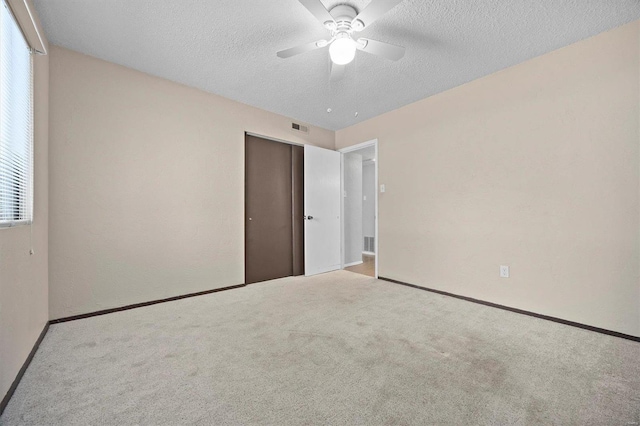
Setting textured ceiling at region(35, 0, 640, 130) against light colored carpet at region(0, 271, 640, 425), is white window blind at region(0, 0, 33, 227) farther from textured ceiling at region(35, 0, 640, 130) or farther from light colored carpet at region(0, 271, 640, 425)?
light colored carpet at region(0, 271, 640, 425)

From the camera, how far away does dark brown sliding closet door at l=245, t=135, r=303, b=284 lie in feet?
12.6

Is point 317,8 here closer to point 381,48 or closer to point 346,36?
point 346,36

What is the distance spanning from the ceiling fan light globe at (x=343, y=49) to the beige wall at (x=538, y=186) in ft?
6.11

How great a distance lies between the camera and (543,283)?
2547 mm

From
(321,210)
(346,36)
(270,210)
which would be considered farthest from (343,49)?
(321,210)

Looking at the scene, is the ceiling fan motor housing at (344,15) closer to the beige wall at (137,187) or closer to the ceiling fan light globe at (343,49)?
the ceiling fan light globe at (343,49)

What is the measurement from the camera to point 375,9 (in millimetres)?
1684

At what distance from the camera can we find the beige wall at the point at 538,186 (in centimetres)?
217

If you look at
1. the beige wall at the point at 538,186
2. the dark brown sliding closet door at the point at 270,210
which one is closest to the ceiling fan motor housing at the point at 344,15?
the beige wall at the point at 538,186

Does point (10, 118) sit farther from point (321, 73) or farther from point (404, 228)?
point (404, 228)

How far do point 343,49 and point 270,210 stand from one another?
8.47 feet

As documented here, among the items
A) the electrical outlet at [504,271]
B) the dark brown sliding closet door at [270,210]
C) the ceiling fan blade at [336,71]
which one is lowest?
the electrical outlet at [504,271]

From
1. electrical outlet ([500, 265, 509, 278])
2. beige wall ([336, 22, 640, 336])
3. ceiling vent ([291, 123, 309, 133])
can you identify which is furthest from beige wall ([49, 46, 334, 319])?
electrical outlet ([500, 265, 509, 278])

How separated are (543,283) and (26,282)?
409 centimetres
